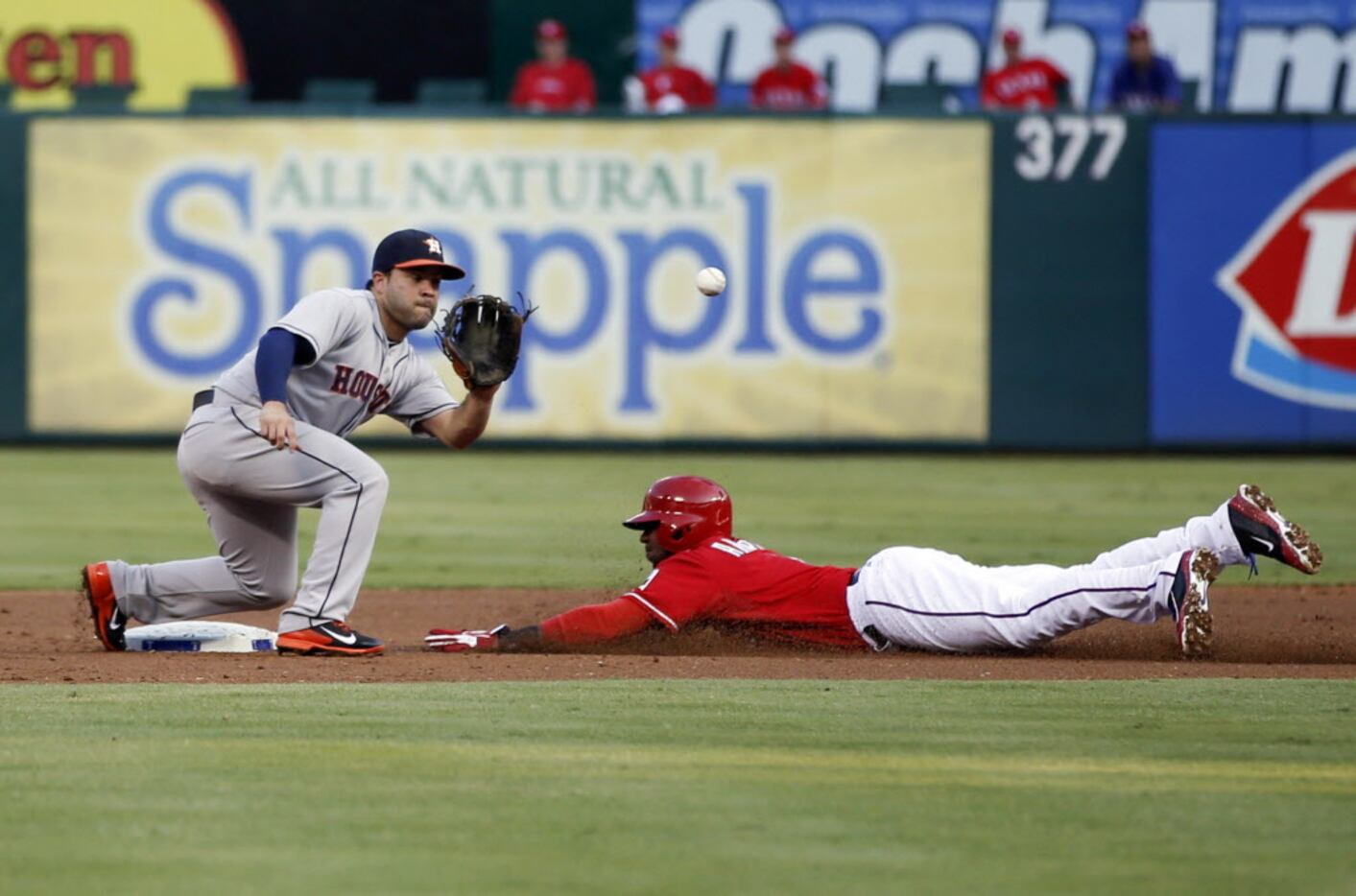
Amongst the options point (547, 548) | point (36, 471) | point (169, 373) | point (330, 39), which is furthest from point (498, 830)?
point (330, 39)

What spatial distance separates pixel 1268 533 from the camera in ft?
22.1

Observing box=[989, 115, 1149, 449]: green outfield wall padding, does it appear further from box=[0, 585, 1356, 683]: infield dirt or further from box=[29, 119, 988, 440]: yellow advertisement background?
box=[0, 585, 1356, 683]: infield dirt

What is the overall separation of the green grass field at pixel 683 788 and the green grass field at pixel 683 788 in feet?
0.03

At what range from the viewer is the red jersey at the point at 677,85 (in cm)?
1678

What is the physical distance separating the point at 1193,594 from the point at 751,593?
1375 mm

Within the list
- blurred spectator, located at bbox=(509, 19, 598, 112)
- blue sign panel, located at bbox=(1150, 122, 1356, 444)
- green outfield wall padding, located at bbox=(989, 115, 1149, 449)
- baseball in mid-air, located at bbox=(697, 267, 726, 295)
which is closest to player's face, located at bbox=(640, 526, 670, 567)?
baseball in mid-air, located at bbox=(697, 267, 726, 295)

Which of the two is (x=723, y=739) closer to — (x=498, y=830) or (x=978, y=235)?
(x=498, y=830)

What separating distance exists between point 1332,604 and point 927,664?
2.90 m

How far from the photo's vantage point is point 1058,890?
13.0 ft

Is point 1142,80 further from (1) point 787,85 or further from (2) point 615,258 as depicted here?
(2) point 615,258

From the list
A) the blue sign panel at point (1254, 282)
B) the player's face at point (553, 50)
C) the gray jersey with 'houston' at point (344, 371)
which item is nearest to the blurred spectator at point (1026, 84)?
the blue sign panel at point (1254, 282)

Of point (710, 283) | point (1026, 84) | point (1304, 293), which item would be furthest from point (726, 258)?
point (710, 283)

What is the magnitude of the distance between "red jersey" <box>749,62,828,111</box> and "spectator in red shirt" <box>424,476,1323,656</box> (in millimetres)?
10065

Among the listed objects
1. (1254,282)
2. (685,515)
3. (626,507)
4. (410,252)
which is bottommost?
(626,507)
